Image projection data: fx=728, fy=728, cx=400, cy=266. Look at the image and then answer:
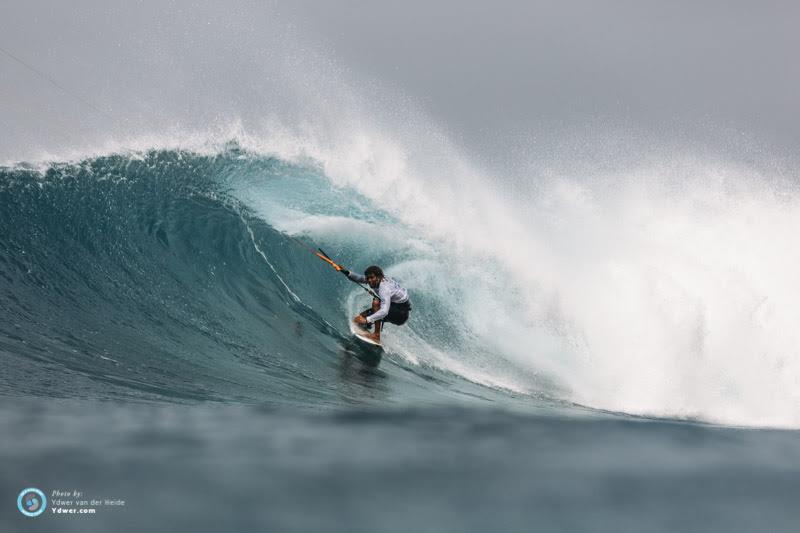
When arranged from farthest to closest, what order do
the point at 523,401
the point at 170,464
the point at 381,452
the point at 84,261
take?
the point at 84,261 → the point at 523,401 → the point at 381,452 → the point at 170,464

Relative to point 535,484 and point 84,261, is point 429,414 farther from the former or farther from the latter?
point 84,261

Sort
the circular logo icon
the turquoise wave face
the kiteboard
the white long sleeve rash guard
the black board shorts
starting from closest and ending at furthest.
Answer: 1. the circular logo icon
2. the turquoise wave face
3. the white long sleeve rash guard
4. the black board shorts
5. the kiteboard

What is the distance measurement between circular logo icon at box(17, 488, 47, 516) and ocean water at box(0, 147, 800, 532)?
0.19ft

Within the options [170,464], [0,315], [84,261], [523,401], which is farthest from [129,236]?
[170,464]

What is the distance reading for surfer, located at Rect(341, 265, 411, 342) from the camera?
32.7 feet

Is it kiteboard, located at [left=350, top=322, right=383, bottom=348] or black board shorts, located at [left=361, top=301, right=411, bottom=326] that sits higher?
black board shorts, located at [left=361, top=301, right=411, bottom=326]

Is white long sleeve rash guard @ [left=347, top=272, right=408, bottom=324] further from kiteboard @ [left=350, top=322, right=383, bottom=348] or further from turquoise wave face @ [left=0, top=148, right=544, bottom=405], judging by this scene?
turquoise wave face @ [left=0, top=148, right=544, bottom=405]

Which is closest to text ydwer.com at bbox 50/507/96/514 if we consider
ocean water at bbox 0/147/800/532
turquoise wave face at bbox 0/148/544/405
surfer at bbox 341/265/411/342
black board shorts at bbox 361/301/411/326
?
ocean water at bbox 0/147/800/532

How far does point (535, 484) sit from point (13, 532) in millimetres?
2905

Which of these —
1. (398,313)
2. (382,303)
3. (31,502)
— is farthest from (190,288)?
(31,502)

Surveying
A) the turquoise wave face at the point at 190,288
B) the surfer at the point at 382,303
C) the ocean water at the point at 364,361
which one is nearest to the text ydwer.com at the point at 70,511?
the ocean water at the point at 364,361

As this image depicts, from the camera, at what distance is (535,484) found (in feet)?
14.9

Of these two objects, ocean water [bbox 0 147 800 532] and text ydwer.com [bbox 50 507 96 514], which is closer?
text ydwer.com [bbox 50 507 96 514]

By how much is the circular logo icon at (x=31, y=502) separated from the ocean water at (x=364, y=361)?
2.3 inches
